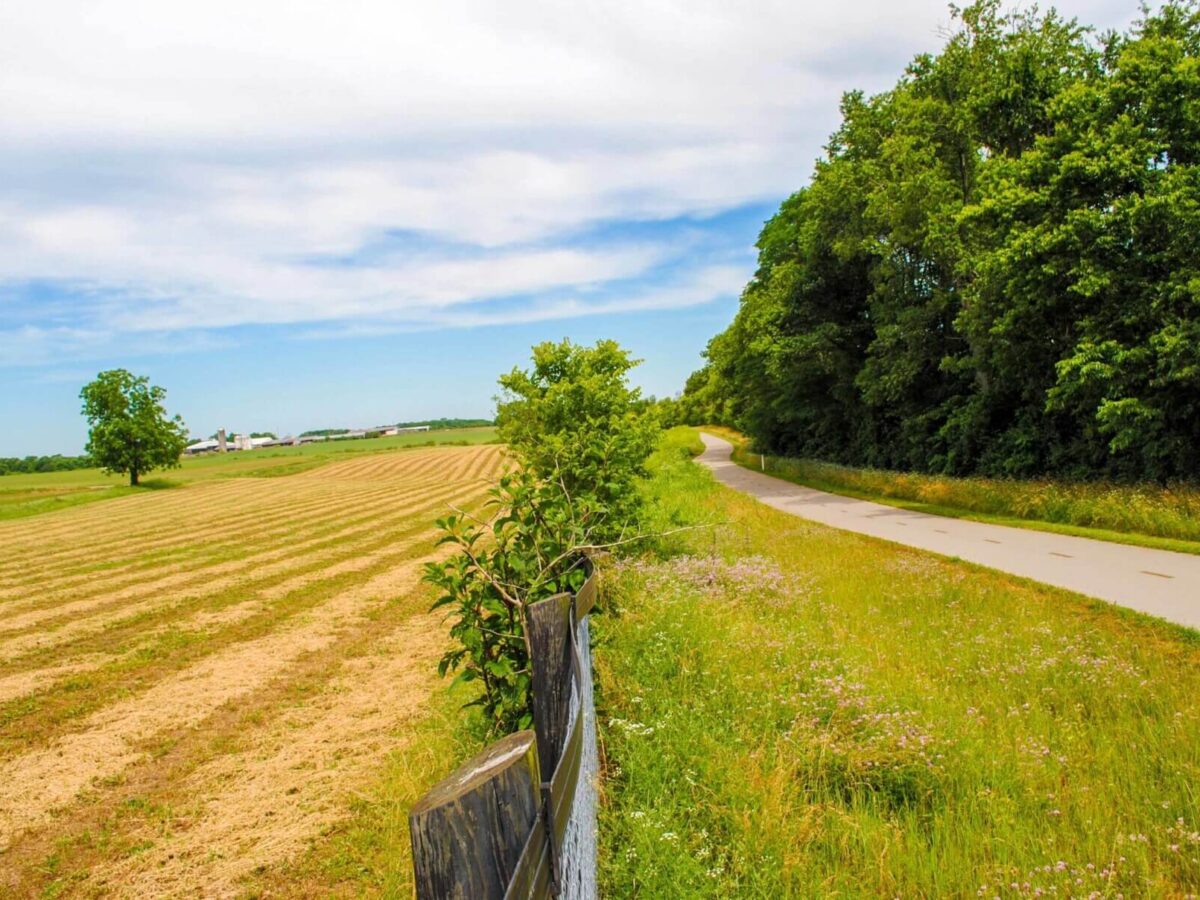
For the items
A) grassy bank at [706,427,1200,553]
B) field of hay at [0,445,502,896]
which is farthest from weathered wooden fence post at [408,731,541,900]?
grassy bank at [706,427,1200,553]

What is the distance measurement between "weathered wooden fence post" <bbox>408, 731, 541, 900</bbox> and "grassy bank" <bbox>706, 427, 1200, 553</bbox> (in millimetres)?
13879

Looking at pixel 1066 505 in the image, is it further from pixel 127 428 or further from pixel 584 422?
pixel 127 428

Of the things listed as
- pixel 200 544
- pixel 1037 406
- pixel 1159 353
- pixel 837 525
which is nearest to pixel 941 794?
pixel 837 525

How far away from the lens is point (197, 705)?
7.89m

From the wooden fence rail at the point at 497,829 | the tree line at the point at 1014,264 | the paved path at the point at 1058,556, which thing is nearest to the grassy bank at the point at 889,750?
the paved path at the point at 1058,556

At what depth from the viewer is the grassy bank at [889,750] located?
3.36 metres

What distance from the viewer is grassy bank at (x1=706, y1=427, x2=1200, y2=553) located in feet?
40.9

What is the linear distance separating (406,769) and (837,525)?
1379 cm

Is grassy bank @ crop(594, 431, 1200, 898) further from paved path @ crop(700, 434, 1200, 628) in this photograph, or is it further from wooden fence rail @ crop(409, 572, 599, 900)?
wooden fence rail @ crop(409, 572, 599, 900)

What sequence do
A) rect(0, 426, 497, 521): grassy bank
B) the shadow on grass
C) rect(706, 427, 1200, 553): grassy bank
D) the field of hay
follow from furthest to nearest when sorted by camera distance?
the shadow on grass
rect(0, 426, 497, 521): grassy bank
rect(706, 427, 1200, 553): grassy bank
the field of hay

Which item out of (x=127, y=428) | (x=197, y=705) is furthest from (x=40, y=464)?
(x=197, y=705)

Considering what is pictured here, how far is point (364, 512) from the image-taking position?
29641 mm

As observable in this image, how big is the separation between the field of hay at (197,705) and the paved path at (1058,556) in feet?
28.3

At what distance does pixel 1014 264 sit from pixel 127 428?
A: 219 feet
